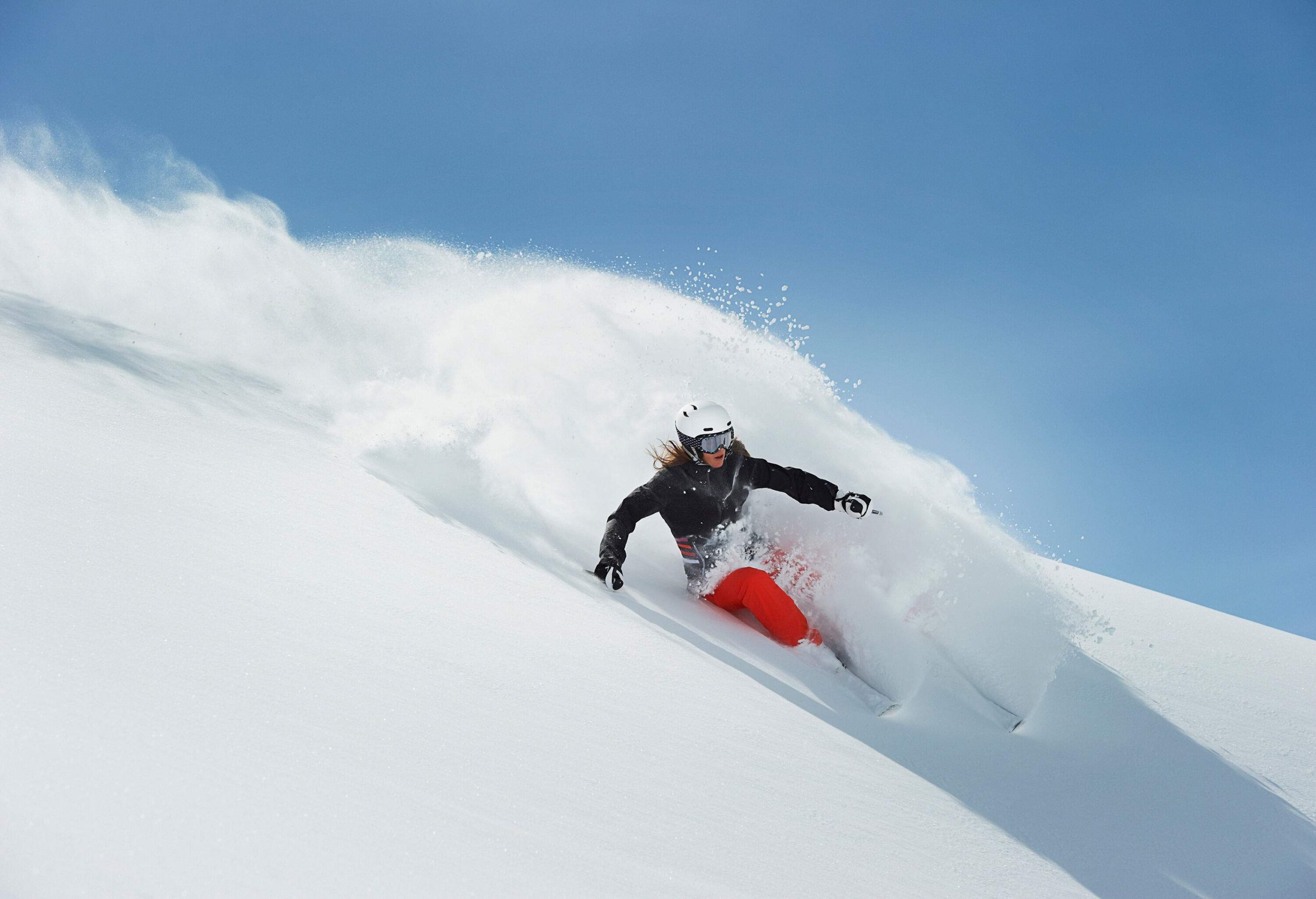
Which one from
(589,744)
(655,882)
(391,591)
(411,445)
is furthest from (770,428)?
(655,882)

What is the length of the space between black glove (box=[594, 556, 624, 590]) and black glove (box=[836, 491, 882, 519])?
155cm

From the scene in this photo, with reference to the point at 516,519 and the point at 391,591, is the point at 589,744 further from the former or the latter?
the point at 516,519

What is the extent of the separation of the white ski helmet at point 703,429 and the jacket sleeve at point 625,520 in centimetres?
41

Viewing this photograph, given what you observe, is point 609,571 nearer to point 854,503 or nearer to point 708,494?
point 708,494

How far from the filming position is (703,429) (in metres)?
4.82

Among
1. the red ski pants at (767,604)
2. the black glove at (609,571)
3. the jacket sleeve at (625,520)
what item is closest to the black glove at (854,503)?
the red ski pants at (767,604)

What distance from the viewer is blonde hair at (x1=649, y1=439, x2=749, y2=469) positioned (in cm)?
499

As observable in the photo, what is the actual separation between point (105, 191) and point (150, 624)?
13187 mm

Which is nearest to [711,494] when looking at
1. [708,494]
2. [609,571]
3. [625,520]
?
[708,494]

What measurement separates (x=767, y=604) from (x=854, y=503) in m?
0.90

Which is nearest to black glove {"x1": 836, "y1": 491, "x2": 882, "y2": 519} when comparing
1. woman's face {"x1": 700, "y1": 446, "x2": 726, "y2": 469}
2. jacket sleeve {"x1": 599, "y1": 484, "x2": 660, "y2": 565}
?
woman's face {"x1": 700, "y1": 446, "x2": 726, "y2": 469}

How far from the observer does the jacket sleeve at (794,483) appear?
16.0ft

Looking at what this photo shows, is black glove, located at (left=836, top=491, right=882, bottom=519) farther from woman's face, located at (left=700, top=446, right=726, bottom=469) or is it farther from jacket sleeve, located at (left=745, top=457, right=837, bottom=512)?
woman's face, located at (left=700, top=446, right=726, bottom=469)

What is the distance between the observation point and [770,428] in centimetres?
645
